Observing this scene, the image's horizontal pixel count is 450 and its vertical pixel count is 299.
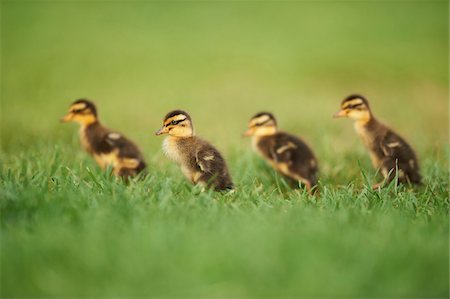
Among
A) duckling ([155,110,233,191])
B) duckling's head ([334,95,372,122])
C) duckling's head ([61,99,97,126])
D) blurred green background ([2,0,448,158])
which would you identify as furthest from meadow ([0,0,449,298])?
duckling's head ([334,95,372,122])

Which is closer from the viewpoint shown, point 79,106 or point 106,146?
point 106,146

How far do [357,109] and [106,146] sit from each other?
232 centimetres

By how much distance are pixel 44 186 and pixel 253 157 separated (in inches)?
97.3

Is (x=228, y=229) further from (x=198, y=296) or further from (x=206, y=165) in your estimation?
(x=206, y=165)

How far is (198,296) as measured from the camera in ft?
9.96

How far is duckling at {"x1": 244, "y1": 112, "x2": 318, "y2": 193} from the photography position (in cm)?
570

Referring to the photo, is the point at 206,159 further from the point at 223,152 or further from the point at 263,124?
the point at 263,124

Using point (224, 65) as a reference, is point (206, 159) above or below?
below

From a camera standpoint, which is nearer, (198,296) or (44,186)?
(198,296)

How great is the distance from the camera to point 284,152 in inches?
231

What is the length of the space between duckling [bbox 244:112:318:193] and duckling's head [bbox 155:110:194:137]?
107 centimetres

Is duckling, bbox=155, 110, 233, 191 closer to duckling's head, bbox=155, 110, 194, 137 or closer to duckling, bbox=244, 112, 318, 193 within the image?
duckling's head, bbox=155, 110, 194, 137

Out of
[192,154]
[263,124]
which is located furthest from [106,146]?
[263,124]

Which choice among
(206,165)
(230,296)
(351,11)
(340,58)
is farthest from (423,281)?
(351,11)
